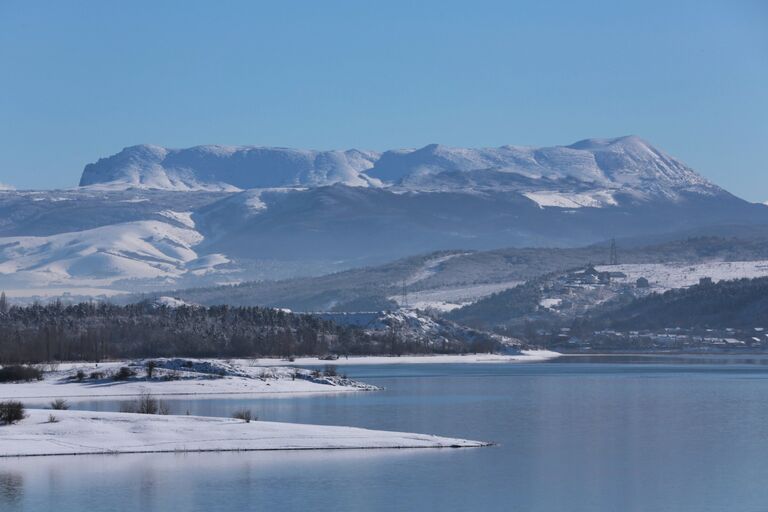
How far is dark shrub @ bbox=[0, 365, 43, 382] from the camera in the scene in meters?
100

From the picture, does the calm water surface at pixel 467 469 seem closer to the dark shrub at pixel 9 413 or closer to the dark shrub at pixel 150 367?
the dark shrub at pixel 9 413

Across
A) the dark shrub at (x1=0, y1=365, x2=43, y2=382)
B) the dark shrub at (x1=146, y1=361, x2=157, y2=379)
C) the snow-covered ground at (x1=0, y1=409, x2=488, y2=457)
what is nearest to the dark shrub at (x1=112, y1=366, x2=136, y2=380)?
the dark shrub at (x1=146, y1=361, x2=157, y2=379)

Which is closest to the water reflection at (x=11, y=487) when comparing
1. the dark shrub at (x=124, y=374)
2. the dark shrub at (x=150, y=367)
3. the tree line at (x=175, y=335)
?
the dark shrub at (x=124, y=374)

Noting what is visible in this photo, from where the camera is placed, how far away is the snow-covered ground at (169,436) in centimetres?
5809

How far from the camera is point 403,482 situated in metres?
50.5

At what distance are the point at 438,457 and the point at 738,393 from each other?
1810 inches

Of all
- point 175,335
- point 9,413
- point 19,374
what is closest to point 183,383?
point 19,374

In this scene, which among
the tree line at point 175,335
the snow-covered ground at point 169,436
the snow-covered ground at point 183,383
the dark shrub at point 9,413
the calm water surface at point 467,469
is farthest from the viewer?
the tree line at point 175,335

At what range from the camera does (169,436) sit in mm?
60406

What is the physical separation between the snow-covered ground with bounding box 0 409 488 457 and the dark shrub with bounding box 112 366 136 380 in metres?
37.3

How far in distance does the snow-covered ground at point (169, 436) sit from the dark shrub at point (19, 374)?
120ft

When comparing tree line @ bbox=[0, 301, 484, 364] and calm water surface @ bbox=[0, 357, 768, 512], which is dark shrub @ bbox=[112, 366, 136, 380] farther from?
tree line @ bbox=[0, 301, 484, 364]

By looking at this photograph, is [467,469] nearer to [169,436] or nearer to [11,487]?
[169,436]

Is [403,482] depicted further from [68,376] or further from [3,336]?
[3,336]
